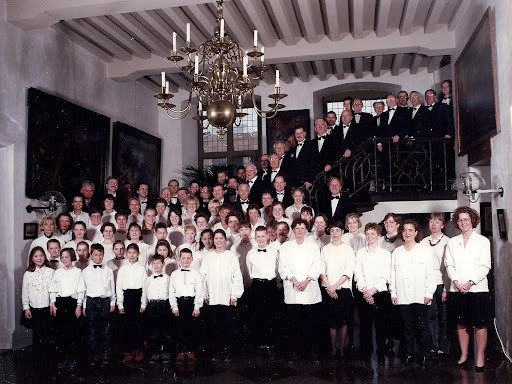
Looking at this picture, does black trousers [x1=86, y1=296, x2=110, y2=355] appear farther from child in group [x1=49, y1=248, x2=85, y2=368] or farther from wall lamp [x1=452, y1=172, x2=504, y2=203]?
wall lamp [x1=452, y1=172, x2=504, y2=203]

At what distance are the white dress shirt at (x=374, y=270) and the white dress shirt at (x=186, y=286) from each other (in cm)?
176

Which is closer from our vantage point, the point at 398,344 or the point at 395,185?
the point at 398,344

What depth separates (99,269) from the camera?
20.6ft

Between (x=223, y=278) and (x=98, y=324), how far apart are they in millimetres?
1505

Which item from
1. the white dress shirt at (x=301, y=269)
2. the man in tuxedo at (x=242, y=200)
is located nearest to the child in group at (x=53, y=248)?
the man in tuxedo at (x=242, y=200)

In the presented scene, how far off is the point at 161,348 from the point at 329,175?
444cm

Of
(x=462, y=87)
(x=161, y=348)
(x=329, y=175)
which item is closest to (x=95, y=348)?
(x=161, y=348)

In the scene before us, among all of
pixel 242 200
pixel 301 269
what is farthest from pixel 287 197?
pixel 301 269

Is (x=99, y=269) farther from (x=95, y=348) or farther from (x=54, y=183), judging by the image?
(x=54, y=183)

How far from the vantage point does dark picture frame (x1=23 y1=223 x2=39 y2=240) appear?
726cm

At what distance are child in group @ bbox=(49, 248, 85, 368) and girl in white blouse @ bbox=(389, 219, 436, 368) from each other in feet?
11.6

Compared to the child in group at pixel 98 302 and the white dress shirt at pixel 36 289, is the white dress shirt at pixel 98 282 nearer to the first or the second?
the child in group at pixel 98 302

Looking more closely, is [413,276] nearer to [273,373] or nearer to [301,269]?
[301,269]

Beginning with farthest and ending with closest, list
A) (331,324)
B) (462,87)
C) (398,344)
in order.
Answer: (462,87), (398,344), (331,324)
